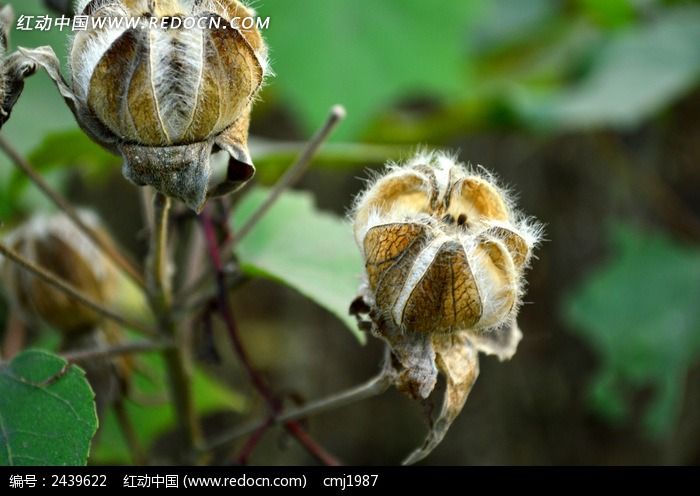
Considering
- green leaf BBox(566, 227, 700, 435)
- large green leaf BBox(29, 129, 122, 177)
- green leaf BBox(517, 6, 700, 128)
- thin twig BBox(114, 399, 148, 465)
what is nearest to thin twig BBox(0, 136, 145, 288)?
large green leaf BBox(29, 129, 122, 177)

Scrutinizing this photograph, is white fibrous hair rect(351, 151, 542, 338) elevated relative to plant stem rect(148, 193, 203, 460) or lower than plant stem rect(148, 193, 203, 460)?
elevated

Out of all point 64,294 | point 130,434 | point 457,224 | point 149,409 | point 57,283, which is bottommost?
point 149,409

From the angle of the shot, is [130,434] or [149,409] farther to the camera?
[149,409]

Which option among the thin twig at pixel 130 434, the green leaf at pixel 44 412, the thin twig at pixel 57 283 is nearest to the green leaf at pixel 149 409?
the thin twig at pixel 130 434

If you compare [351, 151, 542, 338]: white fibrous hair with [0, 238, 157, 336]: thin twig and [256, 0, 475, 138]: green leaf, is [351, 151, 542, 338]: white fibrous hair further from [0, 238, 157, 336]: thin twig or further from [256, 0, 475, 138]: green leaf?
[256, 0, 475, 138]: green leaf

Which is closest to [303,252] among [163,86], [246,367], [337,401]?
[246,367]

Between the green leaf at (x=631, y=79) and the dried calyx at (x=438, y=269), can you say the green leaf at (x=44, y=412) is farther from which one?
the green leaf at (x=631, y=79)

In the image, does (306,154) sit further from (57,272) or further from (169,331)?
(57,272)

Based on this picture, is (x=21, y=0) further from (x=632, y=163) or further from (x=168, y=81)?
(x=632, y=163)
